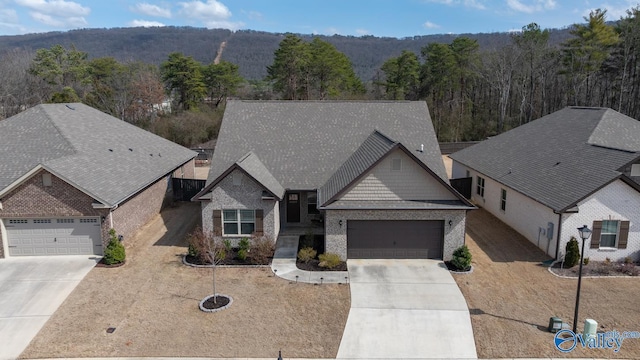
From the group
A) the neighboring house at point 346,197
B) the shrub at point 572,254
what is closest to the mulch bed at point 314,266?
the neighboring house at point 346,197

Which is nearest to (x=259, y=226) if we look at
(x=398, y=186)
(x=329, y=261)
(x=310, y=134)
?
(x=329, y=261)

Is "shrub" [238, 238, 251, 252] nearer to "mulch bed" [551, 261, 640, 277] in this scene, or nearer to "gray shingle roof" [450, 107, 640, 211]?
"mulch bed" [551, 261, 640, 277]

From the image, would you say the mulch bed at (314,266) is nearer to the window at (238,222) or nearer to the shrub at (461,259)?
the window at (238,222)

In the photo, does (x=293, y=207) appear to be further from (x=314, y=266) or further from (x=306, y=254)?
(x=314, y=266)

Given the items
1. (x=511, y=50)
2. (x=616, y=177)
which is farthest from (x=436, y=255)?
(x=511, y=50)

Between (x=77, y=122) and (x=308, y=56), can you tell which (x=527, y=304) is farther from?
(x=308, y=56)
